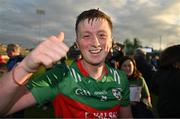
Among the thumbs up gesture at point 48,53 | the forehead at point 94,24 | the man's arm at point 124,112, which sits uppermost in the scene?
the forehead at point 94,24

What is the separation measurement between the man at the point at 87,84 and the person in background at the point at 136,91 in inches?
113

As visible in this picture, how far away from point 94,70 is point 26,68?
0.84 meters

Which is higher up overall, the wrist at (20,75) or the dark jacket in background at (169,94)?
the wrist at (20,75)

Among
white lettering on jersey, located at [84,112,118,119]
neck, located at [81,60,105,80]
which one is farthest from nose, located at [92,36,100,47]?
white lettering on jersey, located at [84,112,118,119]

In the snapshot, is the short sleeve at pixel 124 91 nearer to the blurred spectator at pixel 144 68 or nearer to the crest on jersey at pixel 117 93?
the crest on jersey at pixel 117 93

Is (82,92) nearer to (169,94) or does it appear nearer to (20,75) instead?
(20,75)

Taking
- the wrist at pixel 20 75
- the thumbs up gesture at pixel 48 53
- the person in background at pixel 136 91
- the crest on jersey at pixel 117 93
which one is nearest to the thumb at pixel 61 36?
the thumbs up gesture at pixel 48 53

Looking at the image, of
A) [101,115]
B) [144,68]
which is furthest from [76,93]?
[144,68]

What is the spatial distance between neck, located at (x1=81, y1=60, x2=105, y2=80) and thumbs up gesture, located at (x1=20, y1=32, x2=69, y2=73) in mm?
787

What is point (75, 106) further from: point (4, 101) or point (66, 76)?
point (4, 101)

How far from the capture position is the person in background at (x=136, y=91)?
5.64 m

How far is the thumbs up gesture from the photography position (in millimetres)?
1776

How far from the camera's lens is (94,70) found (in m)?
2.70

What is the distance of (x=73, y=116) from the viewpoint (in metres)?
2.53
